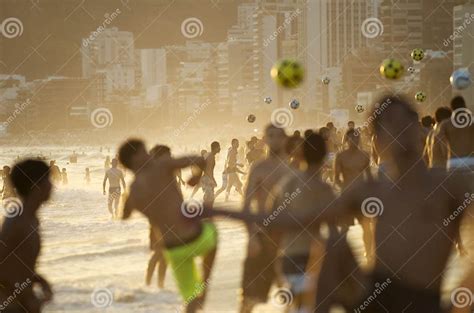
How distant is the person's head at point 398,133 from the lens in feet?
13.0

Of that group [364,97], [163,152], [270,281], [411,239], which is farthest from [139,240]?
[364,97]

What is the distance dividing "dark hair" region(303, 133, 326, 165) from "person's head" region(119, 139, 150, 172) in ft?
5.68

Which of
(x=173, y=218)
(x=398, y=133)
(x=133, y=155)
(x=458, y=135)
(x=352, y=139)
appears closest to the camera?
(x=398, y=133)

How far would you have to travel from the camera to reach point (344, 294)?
4969 mm

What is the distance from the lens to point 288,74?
14789 mm

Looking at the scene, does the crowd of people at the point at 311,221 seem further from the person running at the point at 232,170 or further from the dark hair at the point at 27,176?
the person running at the point at 232,170

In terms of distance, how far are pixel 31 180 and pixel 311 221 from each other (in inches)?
79.8

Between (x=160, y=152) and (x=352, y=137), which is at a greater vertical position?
(x=160, y=152)

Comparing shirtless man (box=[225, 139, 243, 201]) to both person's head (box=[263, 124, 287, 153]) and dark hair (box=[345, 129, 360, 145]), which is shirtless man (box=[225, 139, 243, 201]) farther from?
person's head (box=[263, 124, 287, 153])

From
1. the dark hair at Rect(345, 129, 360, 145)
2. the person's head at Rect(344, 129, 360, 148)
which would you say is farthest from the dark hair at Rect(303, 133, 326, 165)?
the dark hair at Rect(345, 129, 360, 145)

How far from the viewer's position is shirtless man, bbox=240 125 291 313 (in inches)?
249

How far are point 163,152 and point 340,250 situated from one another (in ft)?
9.58

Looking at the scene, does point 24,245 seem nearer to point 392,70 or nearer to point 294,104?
point 392,70

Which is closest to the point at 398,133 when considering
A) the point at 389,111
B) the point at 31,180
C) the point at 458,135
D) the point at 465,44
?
the point at 389,111
